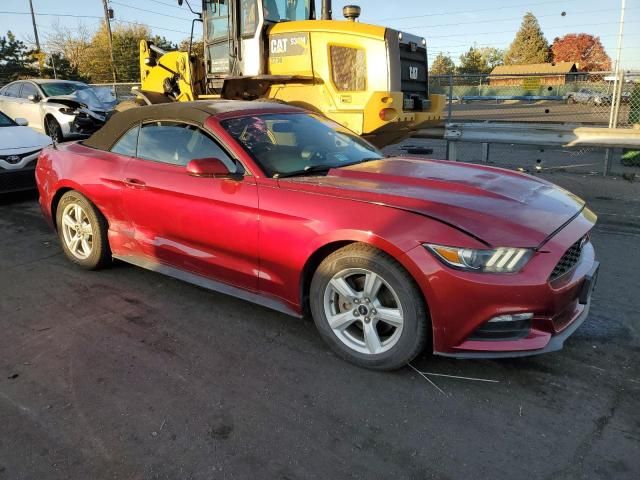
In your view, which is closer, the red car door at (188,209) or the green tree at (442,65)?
the red car door at (188,209)

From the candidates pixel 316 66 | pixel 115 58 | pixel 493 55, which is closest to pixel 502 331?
pixel 316 66

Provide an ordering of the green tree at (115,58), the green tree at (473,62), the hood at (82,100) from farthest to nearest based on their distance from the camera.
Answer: the green tree at (473,62)
the green tree at (115,58)
the hood at (82,100)

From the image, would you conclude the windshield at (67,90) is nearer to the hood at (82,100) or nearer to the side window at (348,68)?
the hood at (82,100)

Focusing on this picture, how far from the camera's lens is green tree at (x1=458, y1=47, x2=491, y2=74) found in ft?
274

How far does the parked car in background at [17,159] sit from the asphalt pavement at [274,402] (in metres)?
4.05

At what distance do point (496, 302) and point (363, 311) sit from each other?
0.76m

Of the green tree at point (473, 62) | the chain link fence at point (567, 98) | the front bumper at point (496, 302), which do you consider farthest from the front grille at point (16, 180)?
the green tree at point (473, 62)

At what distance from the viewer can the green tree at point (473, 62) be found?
83438mm

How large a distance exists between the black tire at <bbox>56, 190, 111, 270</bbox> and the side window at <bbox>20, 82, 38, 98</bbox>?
1026 cm

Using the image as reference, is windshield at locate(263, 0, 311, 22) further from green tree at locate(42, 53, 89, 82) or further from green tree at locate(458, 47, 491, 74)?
green tree at locate(458, 47, 491, 74)

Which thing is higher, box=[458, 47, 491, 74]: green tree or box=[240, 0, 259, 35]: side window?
box=[458, 47, 491, 74]: green tree

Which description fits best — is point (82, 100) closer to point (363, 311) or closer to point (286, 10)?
point (286, 10)

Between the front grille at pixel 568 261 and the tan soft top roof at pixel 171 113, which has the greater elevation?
the tan soft top roof at pixel 171 113

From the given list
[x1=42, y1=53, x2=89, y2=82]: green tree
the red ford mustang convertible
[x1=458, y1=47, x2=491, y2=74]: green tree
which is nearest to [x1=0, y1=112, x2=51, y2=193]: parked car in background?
the red ford mustang convertible
